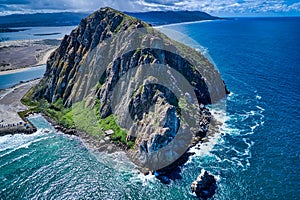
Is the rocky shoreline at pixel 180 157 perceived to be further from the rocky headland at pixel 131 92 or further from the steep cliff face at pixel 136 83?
the steep cliff face at pixel 136 83

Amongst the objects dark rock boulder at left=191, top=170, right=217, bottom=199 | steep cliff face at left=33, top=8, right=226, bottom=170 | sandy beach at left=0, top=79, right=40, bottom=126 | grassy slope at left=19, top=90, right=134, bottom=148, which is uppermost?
steep cliff face at left=33, top=8, right=226, bottom=170

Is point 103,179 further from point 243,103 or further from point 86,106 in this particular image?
point 243,103

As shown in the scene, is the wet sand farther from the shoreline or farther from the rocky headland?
the shoreline

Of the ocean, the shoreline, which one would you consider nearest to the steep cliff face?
the shoreline

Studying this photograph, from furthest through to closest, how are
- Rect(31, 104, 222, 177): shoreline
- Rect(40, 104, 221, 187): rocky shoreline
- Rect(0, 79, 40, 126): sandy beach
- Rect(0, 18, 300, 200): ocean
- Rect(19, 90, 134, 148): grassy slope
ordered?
Rect(0, 79, 40, 126): sandy beach < Rect(19, 90, 134, 148): grassy slope < Rect(31, 104, 222, 177): shoreline < Rect(40, 104, 221, 187): rocky shoreline < Rect(0, 18, 300, 200): ocean

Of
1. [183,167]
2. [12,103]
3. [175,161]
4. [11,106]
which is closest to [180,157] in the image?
[175,161]

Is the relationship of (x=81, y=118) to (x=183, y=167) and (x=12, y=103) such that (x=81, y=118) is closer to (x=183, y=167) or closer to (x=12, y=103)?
(x=12, y=103)

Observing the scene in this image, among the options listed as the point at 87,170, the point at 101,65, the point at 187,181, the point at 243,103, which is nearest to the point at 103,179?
the point at 87,170

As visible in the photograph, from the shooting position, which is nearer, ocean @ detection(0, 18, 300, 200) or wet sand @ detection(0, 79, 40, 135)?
ocean @ detection(0, 18, 300, 200)

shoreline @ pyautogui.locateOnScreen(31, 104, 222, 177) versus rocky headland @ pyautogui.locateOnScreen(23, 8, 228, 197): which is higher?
rocky headland @ pyautogui.locateOnScreen(23, 8, 228, 197)
